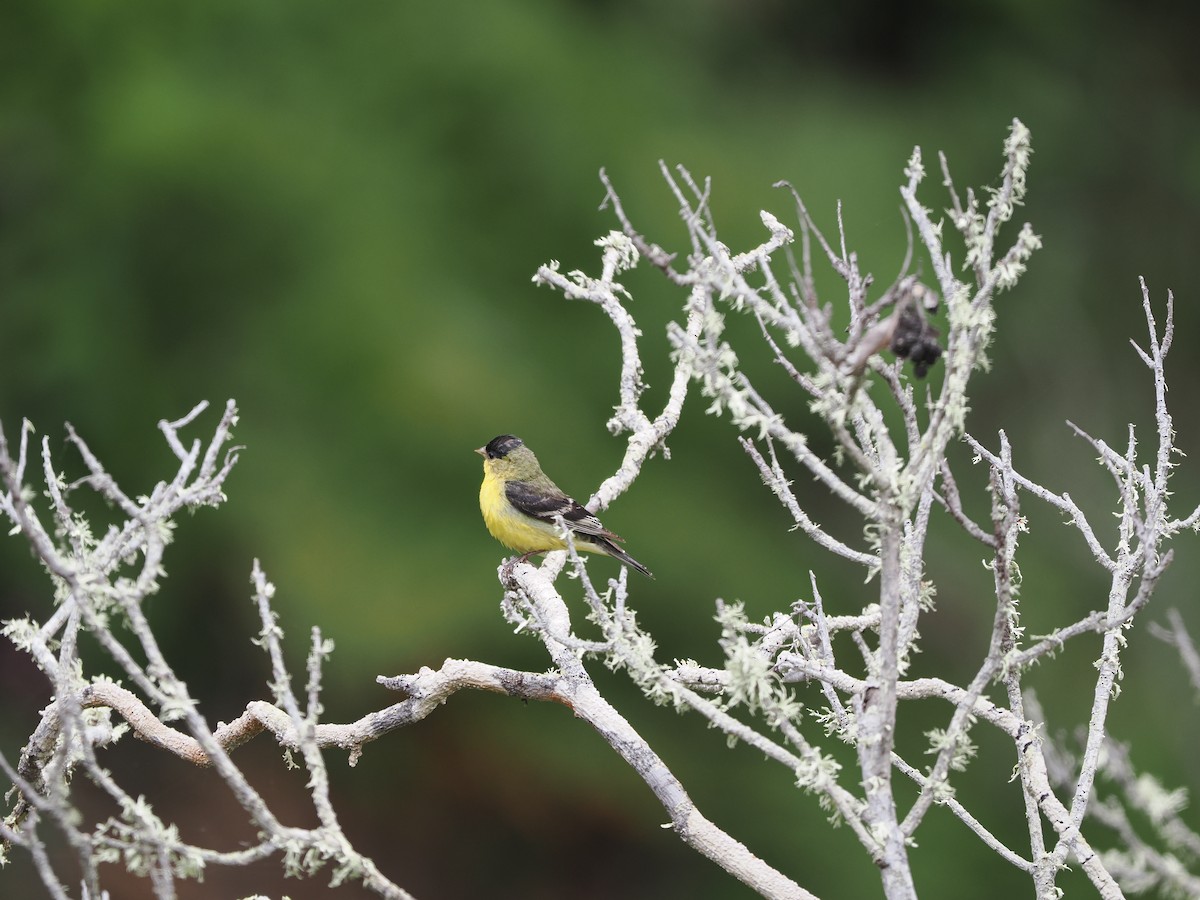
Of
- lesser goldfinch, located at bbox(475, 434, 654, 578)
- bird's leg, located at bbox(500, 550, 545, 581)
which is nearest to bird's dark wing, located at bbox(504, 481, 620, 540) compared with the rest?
lesser goldfinch, located at bbox(475, 434, 654, 578)

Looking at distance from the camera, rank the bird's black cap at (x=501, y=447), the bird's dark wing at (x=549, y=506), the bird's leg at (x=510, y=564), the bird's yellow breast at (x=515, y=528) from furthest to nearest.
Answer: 1. the bird's black cap at (x=501, y=447)
2. the bird's yellow breast at (x=515, y=528)
3. the bird's dark wing at (x=549, y=506)
4. the bird's leg at (x=510, y=564)

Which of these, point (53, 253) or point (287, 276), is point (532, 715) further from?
point (53, 253)

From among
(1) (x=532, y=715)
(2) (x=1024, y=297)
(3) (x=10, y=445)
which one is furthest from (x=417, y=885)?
(2) (x=1024, y=297)

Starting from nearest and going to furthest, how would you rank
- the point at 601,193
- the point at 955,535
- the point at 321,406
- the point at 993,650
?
the point at 993,650 → the point at 321,406 → the point at 601,193 → the point at 955,535

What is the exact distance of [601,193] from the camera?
7.71 metres

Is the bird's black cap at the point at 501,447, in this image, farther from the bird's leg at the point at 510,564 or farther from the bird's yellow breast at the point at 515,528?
the bird's leg at the point at 510,564

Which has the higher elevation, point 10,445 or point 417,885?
point 10,445

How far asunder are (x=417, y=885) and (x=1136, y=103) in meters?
7.73

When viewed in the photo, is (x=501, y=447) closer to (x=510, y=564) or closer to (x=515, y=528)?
(x=515, y=528)

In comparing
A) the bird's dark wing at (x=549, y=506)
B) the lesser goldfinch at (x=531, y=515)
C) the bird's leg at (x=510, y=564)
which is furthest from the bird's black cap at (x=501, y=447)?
the bird's leg at (x=510, y=564)

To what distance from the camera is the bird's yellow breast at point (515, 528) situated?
4.37 metres

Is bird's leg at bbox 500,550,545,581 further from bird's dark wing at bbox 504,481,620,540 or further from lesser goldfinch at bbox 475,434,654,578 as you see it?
bird's dark wing at bbox 504,481,620,540

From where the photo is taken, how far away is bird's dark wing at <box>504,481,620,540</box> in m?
4.18

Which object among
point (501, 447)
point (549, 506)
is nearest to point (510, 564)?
point (549, 506)
